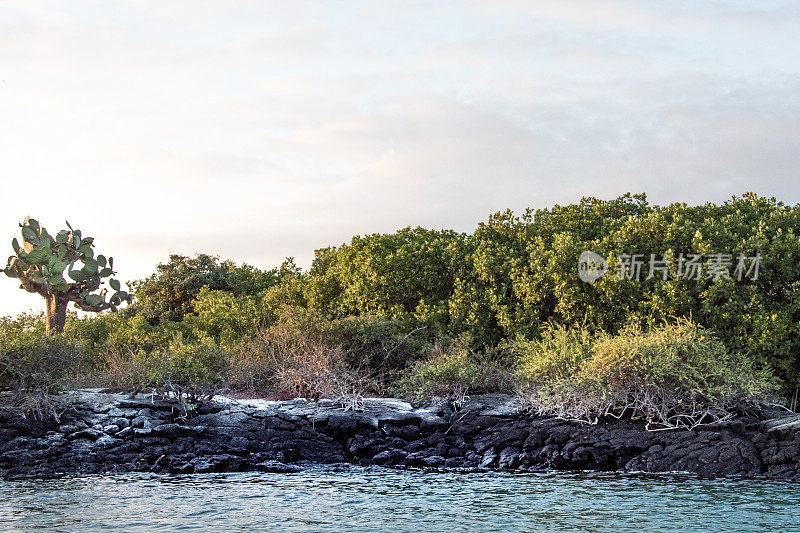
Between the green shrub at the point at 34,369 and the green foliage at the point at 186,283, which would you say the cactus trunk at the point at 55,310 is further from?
the green foliage at the point at 186,283

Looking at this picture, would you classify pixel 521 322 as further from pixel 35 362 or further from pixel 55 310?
pixel 55 310

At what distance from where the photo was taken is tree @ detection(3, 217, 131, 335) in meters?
23.9

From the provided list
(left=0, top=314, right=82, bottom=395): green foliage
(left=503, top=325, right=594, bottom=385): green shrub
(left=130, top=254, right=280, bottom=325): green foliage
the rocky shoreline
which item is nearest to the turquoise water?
the rocky shoreline

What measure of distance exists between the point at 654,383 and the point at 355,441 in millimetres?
6444

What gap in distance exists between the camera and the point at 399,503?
40.8 feet

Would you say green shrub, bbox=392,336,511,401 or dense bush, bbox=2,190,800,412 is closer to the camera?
dense bush, bbox=2,190,800,412

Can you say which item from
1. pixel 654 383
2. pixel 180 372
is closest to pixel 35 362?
pixel 180 372

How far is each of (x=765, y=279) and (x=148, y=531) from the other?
17171 mm

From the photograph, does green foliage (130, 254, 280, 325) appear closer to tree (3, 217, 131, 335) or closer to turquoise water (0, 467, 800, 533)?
tree (3, 217, 131, 335)

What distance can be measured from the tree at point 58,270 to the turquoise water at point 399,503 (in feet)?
37.0

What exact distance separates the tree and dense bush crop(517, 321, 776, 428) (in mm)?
15097

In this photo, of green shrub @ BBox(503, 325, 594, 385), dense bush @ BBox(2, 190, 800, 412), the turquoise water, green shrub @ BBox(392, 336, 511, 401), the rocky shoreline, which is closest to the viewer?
the turquoise water

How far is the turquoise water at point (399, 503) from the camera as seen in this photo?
36.4 feet

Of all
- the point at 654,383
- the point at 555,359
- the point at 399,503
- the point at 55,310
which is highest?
the point at 55,310
